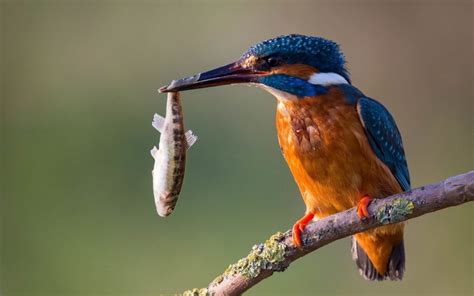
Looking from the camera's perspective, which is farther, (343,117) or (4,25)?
(4,25)

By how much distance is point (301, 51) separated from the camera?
120 inches

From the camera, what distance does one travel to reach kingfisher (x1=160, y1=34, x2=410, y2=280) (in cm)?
298

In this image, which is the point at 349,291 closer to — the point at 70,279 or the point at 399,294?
the point at 399,294

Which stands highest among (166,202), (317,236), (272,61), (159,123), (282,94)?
(272,61)

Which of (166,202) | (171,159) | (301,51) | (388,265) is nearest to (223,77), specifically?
(301,51)

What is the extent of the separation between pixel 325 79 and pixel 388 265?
756mm

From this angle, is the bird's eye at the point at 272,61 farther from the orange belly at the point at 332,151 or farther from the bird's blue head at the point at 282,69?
the orange belly at the point at 332,151

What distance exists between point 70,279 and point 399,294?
1785 millimetres

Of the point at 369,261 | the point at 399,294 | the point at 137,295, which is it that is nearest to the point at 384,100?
the point at 399,294

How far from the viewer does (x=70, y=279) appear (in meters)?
4.83

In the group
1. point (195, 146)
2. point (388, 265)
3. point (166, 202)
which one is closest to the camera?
point (166, 202)

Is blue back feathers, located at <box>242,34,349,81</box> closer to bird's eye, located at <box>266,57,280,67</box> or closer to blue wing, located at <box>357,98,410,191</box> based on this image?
bird's eye, located at <box>266,57,280,67</box>

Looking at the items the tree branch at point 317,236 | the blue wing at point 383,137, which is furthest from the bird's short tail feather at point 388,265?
the tree branch at point 317,236

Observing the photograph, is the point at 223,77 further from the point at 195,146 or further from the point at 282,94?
the point at 195,146
